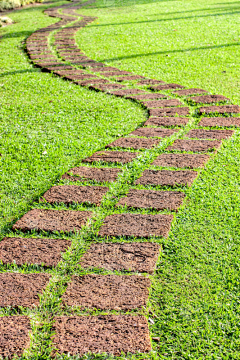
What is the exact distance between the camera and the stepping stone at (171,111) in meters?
4.13

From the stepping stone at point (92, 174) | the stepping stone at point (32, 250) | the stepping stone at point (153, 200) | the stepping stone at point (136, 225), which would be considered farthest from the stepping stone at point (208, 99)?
the stepping stone at point (32, 250)

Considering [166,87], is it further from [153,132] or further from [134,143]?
[134,143]

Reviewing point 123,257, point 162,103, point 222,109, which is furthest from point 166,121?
point 123,257

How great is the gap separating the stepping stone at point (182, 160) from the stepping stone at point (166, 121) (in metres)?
0.71

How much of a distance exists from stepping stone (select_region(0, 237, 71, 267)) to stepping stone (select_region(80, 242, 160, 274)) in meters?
0.17

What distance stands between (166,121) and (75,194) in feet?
5.17

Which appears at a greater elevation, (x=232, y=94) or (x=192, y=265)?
(x=232, y=94)

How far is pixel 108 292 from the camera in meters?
1.98

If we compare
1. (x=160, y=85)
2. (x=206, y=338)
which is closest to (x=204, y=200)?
(x=206, y=338)

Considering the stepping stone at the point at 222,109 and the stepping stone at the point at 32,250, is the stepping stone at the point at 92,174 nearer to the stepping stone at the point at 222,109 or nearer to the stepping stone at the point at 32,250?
the stepping stone at the point at 32,250

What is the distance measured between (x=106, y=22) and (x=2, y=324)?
9.66 meters

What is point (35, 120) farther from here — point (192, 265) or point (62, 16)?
point (62, 16)

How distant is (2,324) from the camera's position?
1.83m

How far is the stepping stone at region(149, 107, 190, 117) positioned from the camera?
413 cm
